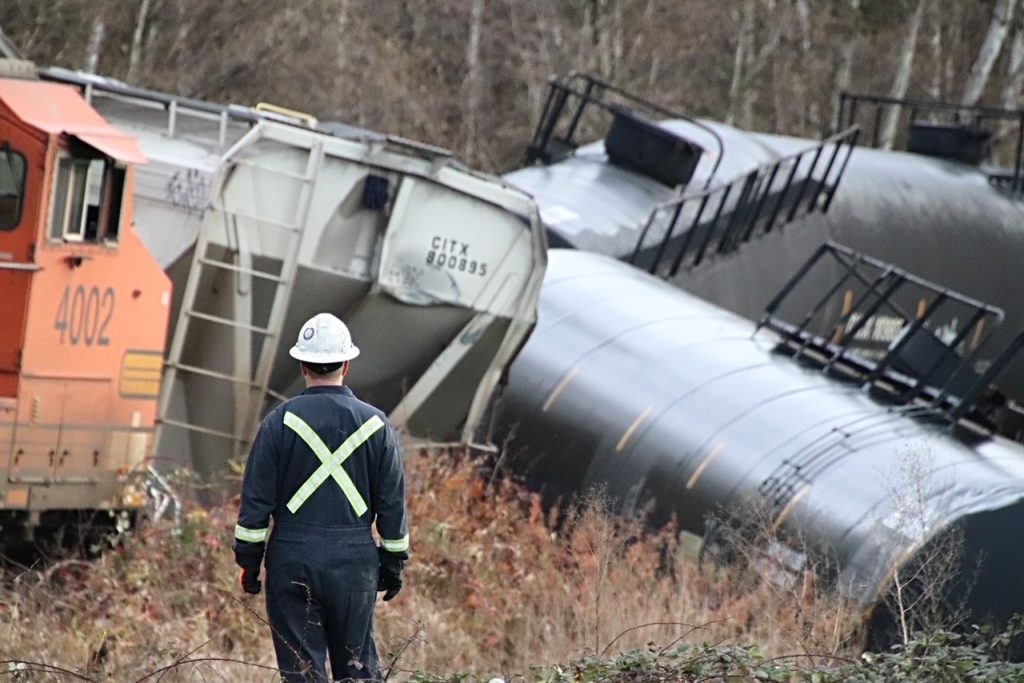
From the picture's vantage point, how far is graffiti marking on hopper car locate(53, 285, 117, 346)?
448 inches

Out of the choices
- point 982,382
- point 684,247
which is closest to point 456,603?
point 982,382

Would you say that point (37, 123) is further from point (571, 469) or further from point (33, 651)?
point (571, 469)

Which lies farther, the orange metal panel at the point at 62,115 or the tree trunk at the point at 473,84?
the tree trunk at the point at 473,84

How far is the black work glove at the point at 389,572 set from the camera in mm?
6973

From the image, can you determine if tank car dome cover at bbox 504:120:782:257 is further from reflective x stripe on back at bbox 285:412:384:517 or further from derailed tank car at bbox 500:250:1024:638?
reflective x stripe on back at bbox 285:412:384:517

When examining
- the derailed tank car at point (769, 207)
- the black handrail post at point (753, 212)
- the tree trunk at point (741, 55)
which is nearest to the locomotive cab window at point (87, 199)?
the derailed tank car at point (769, 207)

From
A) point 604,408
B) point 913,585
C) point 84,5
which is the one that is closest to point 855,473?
point 913,585

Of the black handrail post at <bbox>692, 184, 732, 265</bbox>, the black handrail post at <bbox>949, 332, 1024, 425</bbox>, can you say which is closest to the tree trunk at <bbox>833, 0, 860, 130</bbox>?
the black handrail post at <bbox>692, 184, 732, 265</bbox>

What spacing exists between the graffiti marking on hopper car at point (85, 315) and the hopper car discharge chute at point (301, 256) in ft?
3.84

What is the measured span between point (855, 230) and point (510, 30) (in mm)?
15413

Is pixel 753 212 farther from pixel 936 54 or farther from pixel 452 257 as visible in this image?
pixel 936 54

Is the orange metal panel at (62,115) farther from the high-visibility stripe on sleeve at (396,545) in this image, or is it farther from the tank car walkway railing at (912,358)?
the tank car walkway railing at (912,358)

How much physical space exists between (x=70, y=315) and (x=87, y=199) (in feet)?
2.52

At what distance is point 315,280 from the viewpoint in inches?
522
